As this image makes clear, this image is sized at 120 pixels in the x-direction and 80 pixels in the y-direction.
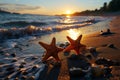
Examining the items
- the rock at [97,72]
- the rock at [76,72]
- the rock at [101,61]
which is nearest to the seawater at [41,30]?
the rock at [101,61]

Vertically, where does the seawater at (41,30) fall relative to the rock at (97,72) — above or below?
below

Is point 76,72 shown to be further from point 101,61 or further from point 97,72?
point 101,61

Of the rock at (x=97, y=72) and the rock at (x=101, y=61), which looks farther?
→ the rock at (x=101, y=61)

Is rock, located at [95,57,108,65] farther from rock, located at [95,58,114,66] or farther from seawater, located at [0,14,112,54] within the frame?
seawater, located at [0,14,112,54]

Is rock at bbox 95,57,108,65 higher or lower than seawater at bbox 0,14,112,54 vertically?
higher

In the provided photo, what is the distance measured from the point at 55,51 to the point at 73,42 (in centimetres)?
84

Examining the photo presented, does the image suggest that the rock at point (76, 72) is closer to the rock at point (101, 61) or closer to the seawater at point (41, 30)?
the rock at point (101, 61)

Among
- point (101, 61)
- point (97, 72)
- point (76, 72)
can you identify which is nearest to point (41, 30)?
point (101, 61)

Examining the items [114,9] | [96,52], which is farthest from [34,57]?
[114,9]

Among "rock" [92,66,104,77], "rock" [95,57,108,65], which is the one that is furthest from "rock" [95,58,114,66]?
"rock" [92,66,104,77]

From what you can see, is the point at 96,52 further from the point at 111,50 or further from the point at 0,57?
the point at 0,57

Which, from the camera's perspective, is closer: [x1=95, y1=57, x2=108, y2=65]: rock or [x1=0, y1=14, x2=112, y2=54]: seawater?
[x1=95, y1=57, x2=108, y2=65]: rock

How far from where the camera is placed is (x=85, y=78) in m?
5.02

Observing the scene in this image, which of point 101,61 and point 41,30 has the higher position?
point 101,61
